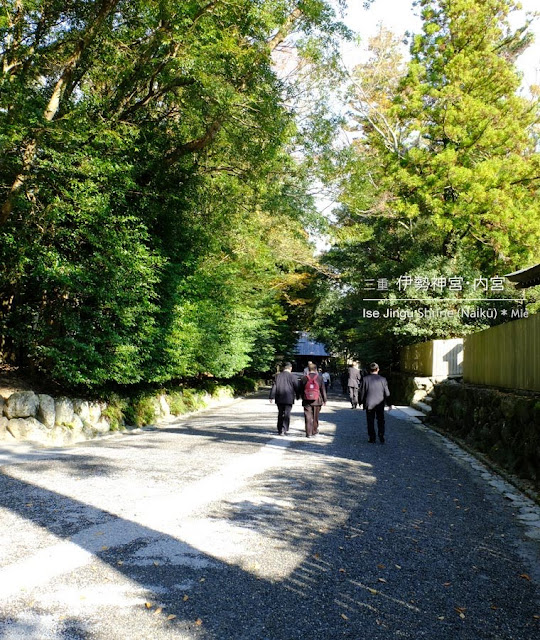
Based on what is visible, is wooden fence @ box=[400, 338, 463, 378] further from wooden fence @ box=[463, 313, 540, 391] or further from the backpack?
the backpack

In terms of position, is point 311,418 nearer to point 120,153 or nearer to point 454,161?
point 120,153

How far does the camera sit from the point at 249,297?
82.7ft

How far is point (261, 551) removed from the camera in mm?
4789

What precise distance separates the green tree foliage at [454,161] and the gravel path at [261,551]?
50.9 feet

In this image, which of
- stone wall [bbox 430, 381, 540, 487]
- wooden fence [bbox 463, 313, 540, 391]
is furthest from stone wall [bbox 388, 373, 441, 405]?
stone wall [bbox 430, 381, 540, 487]

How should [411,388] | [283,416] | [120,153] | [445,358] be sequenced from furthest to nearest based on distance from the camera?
[411,388]
[445,358]
[283,416]
[120,153]

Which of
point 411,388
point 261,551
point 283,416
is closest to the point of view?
point 261,551

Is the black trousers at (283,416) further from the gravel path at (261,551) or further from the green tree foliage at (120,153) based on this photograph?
the gravel path at (261,551)

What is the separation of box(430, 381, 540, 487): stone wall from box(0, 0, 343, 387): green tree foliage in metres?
7.68

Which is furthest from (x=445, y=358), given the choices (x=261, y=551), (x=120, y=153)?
(x=261, y=551)

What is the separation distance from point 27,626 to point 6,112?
1048 cm

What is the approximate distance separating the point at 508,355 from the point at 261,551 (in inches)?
331

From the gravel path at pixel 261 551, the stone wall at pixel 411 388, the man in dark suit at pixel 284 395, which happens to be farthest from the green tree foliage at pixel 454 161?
the gravel path at pixel 261 551

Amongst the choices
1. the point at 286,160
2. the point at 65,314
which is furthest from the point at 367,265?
the point at 65,314
